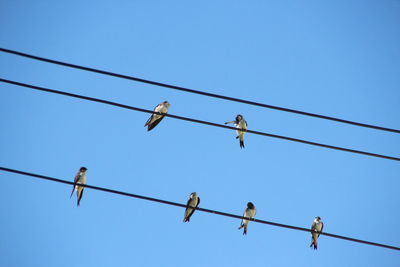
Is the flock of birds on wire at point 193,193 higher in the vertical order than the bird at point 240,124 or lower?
lower

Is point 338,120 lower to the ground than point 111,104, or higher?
higher

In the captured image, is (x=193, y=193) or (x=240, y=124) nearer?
(x=193, y=193)

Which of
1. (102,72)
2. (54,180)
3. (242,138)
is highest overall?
(242,138)

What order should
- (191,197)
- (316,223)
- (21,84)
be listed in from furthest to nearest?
(316,223)
(191,197)
(21,84)

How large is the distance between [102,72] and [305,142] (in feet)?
9.14

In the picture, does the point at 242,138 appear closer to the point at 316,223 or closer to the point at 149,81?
the point at 316,223

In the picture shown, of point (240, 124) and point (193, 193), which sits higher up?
point (240, 124)

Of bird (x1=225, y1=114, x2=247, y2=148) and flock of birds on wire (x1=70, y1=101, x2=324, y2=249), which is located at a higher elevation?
bird (x1=225, y1=114, x2=247, y2=148)

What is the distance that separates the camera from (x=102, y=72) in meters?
5.35

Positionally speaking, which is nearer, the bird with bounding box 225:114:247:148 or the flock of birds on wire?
the flock of birds on wire

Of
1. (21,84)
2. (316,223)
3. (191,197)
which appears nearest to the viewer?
(21,84)

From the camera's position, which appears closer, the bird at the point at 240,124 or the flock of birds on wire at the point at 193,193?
the flock of birds on wire at the point at 193,193

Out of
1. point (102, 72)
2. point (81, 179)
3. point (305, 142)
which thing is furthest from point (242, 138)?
point (102, 72)

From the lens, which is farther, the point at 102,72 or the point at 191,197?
the point at 191,197
